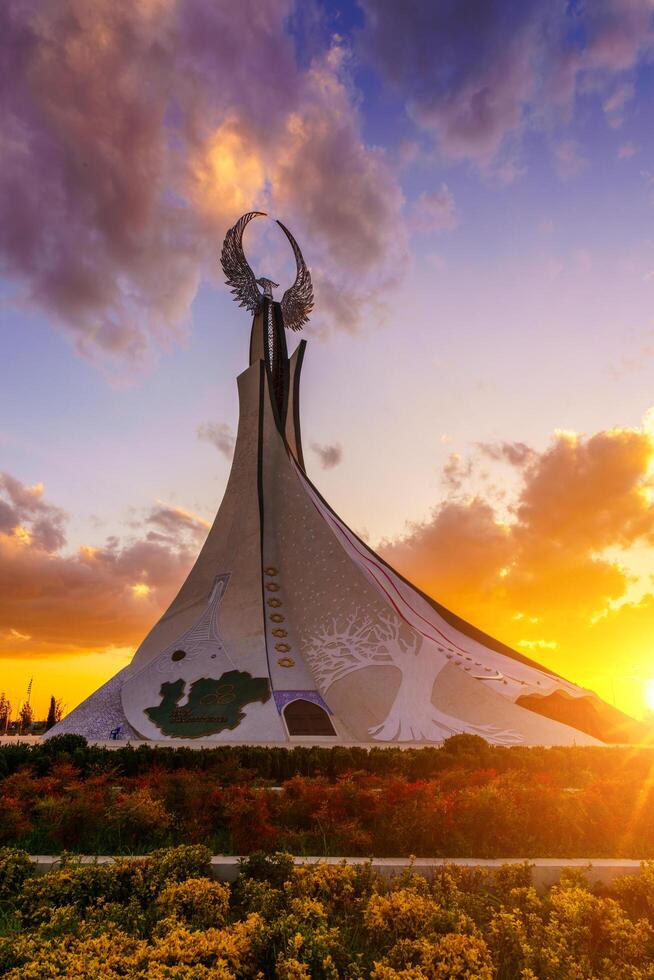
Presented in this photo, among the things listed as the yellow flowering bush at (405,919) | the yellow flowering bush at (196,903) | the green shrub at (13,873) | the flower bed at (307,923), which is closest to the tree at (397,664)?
the flower bed at (307,923)

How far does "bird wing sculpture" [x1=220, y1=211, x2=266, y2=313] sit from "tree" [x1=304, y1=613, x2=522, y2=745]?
13.0 metres

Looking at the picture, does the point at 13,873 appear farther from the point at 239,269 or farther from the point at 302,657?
the point at 239,269

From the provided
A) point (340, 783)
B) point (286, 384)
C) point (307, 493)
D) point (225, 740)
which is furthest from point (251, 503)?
point (340, 783)

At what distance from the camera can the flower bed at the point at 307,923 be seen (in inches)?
132

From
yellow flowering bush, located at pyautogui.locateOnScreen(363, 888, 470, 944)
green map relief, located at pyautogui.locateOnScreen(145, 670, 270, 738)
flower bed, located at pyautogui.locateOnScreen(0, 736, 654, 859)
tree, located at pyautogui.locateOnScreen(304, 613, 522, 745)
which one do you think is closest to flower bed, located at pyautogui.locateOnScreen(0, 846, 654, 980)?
yellow flowering bush, located at pyautogui.locateOnScreen(363, 888, 470, 944)

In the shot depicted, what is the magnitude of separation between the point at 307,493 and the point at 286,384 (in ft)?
15.8

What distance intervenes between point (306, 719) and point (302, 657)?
199 cm

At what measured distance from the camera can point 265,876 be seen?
441cm

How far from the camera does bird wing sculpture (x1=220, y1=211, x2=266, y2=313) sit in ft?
77.4

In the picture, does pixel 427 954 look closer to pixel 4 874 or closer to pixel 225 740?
pixel 4 874

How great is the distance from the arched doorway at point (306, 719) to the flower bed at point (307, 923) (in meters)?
10.9

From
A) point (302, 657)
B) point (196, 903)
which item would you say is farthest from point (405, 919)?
point (302, 657)

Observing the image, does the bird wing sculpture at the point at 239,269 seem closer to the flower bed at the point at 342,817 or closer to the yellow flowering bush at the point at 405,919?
the flower bed at the point at 342,817

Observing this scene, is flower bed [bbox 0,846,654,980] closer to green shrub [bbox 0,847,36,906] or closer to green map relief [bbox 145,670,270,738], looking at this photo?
green shrub [bbox 0,847,36,906]
